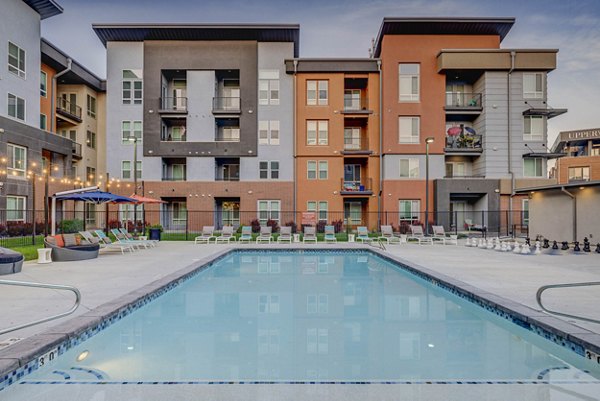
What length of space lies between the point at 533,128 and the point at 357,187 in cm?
1268

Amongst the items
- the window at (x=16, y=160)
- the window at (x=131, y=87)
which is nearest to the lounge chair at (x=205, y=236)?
the window at (x=16, y=160)

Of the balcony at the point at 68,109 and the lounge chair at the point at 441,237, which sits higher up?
the balcony at the point at 68,109

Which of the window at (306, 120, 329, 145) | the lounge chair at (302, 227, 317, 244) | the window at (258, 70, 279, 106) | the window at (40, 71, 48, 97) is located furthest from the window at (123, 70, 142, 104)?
the lounge chair at (302, 227, 317, 244)

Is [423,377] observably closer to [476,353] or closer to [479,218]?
[476,353]

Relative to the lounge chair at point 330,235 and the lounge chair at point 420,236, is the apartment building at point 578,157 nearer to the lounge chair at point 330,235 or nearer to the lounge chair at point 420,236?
the lounge chair at point 420,236

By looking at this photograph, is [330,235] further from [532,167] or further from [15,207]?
[15,207]

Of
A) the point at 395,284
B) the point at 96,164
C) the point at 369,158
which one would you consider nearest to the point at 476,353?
the point at 395,284

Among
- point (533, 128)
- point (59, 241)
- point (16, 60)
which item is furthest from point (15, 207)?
point (533, 128)

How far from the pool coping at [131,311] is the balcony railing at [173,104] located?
20371 millimetres

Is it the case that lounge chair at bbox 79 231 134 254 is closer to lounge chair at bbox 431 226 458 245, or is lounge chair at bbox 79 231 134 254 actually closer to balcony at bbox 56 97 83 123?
lounge chair at bbox 431 226 458 245

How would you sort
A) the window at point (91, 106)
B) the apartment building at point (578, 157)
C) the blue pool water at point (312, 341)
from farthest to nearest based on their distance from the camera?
the apartment building at point (578, 157) → the window at point (91, 106) → the blue pool water at point (312, 341)

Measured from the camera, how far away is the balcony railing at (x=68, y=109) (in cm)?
2657

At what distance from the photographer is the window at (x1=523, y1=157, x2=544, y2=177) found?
1014 inches

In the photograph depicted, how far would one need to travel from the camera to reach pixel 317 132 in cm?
2644
